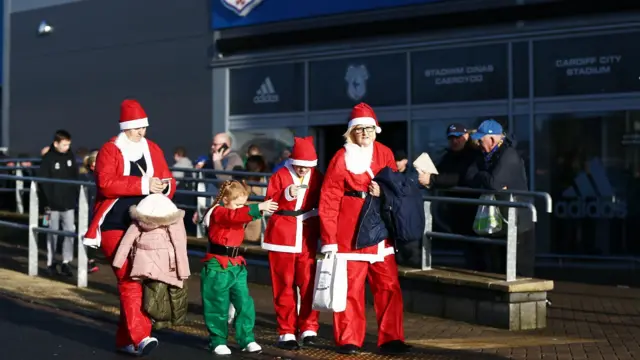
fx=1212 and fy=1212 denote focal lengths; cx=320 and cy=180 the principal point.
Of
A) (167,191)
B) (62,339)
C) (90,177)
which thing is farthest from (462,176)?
(90,177)

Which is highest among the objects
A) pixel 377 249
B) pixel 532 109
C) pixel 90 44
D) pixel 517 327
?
pixel 90 44

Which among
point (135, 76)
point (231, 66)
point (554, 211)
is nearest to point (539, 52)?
point (554, 211)

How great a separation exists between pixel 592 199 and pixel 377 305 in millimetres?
7294

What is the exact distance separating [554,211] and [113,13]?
10144 mm

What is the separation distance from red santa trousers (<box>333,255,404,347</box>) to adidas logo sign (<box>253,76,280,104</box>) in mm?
10675

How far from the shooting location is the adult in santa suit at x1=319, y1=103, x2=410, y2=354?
895cm

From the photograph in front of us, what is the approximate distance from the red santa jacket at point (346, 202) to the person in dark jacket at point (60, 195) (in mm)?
5979

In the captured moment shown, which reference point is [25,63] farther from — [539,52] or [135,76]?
[539,52]

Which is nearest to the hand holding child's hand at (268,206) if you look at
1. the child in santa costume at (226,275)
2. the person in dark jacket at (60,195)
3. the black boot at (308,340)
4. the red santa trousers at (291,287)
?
the child in santa costume at (226,275)

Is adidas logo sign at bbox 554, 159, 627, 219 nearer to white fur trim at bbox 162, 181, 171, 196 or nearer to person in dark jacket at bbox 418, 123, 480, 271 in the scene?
person in dark jacket at bbox 418, 123, 480, 271

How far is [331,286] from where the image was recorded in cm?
880

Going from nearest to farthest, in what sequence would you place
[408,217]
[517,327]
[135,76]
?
[408,217]
[517,327]
[135,76]

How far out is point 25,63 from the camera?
25047 mm

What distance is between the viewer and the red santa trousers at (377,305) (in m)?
8.98
